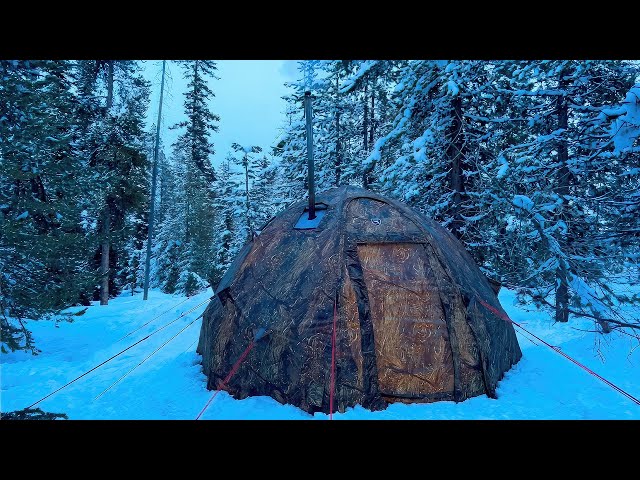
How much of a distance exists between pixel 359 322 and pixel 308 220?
2.23 metres

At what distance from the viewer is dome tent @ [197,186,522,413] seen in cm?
507

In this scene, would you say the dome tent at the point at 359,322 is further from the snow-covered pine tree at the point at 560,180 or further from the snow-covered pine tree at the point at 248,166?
the snow-covered pine tree at the point at 248,166

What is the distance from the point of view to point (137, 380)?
6133 millimetres

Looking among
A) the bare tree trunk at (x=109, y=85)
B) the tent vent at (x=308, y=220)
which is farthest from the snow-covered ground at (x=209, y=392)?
the bare tree trunk at (x=109, y=85)

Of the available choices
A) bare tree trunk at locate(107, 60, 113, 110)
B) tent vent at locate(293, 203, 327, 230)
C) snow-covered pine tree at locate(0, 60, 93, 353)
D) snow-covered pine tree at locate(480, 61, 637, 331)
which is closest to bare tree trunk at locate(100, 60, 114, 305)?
bare tree trunk at locate(107, 60, 113, 110)

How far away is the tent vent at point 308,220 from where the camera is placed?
247 inches

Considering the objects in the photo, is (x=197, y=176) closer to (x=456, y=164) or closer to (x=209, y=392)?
(x=456, y=164)

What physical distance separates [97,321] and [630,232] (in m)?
14.1

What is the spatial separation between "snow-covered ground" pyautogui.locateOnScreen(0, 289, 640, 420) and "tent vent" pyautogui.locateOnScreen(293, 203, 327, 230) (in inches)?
119

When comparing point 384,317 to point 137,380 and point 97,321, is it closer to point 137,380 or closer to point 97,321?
point 137,380

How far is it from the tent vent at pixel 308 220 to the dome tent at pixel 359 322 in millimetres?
42
